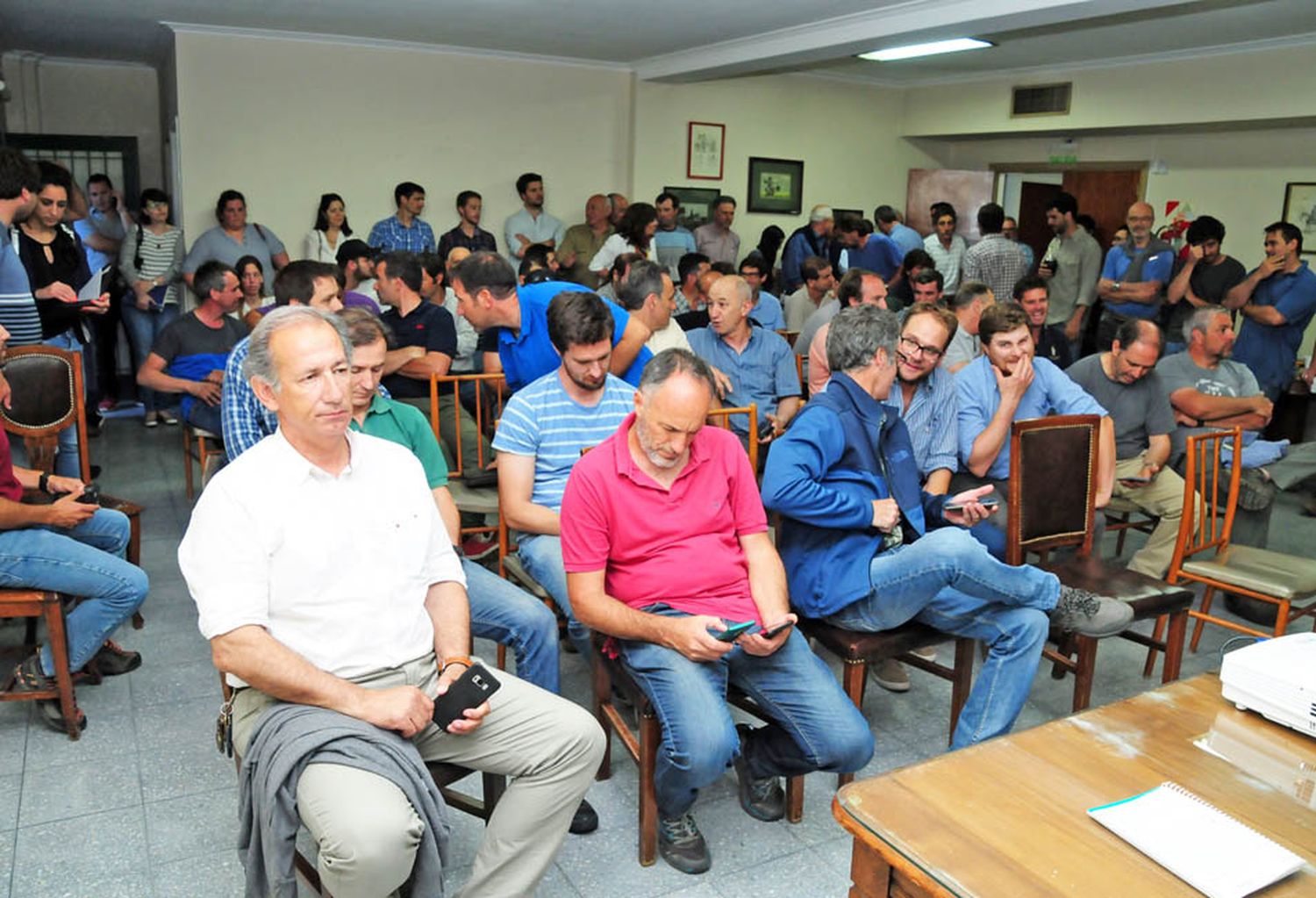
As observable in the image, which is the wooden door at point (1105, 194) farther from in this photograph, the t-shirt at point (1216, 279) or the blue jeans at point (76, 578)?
the blue jeans at point (76, 578)

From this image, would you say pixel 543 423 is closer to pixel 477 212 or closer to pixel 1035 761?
pixel 1035 761

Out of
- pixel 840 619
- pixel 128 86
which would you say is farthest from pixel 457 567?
pixel 128 86

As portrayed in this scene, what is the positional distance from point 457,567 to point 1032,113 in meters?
8.15

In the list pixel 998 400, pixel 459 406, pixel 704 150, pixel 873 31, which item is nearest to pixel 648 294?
pixel 459 406

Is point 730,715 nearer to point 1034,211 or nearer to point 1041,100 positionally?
point 1041,100

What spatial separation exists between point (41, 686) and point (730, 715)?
1893 millimetres

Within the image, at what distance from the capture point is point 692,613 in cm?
225

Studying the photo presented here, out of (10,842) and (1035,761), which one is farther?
(10,842)

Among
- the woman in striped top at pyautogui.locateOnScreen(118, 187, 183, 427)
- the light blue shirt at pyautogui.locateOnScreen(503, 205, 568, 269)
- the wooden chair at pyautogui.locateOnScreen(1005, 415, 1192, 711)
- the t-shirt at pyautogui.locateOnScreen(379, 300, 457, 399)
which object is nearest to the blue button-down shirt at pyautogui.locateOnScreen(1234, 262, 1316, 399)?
the wooden chair at pyautogui.locateOnScreen(1005, 415, 1192, 711)

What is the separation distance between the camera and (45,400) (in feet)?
10.5

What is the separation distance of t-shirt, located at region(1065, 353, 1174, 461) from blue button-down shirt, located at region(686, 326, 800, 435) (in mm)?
1213

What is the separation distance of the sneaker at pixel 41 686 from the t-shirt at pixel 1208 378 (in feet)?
13.5

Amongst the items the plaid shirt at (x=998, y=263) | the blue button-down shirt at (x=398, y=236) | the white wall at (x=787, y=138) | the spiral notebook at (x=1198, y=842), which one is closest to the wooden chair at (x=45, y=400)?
the spiral notebook at (x=1198, y=842)

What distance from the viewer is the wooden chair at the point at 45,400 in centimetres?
315
